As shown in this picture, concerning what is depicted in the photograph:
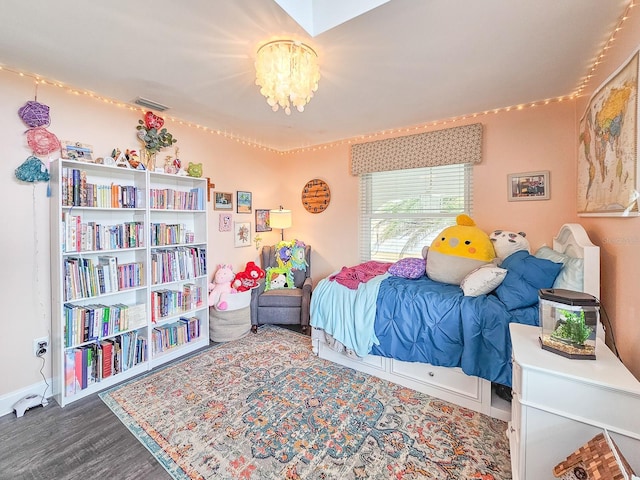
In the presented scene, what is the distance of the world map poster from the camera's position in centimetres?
129

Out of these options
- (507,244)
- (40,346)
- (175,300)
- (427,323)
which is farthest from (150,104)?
(507,244)

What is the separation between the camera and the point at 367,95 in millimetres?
2398

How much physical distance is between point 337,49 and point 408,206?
6.65 feet

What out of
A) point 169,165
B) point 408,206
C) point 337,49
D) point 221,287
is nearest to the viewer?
point 337,49

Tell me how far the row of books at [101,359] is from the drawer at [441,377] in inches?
Result: 88.5

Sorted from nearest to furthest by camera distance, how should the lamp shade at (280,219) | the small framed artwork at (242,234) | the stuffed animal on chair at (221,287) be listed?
the stuffed animal on chair at (221,287) → the small framed artwork at (242,234) → the lamp shade at (280,219)

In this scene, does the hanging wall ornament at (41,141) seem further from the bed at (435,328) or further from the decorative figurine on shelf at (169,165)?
the bed at (435,328)

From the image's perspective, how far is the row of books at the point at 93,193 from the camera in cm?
212

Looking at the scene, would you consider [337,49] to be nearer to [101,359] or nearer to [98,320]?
[98,320]

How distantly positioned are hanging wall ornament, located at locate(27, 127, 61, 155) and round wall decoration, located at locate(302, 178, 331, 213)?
2691 mm

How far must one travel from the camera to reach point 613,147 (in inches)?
59.1

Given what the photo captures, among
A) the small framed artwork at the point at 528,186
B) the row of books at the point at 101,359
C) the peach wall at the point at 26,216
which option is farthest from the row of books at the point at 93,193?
the small framed artwork at the point at 528,186

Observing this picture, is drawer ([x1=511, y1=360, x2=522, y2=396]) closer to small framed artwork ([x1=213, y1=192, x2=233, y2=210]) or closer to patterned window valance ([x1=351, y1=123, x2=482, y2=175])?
patterned window valance ([x1=351, y1=123, x2=482, y2=175])

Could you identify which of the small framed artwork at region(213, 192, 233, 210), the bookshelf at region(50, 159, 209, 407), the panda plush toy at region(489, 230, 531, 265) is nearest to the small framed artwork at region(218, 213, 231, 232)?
the small framed artwork at region(213, 192, 233, 210)
